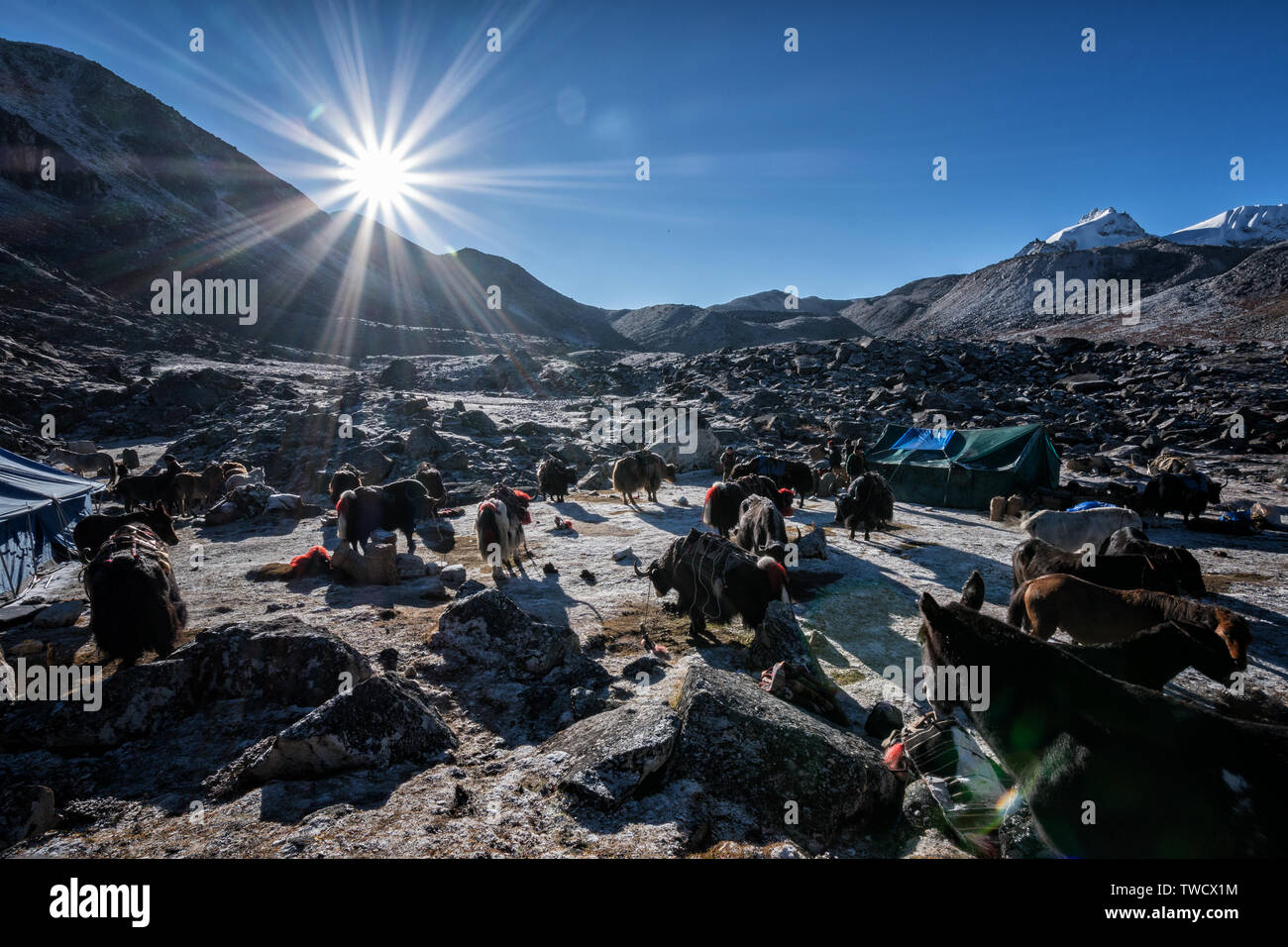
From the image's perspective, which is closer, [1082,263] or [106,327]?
[106,327]

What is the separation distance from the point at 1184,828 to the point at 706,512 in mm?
9274

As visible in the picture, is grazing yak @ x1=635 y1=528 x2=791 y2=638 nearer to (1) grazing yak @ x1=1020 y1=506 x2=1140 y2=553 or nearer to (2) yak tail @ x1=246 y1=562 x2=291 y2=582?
(1) grazing yak @ x1=1020 y1=506 x2=1140 y2=553

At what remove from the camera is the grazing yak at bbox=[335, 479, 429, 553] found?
10.1 meters

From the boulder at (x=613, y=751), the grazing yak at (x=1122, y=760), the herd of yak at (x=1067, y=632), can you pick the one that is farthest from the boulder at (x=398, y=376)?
the grazing yak at (x=1122, y=760)

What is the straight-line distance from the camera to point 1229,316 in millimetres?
50031

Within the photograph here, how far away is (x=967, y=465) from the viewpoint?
15469 millimetres

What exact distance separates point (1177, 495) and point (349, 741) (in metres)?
17.3

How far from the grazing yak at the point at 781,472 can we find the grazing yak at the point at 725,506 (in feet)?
11.1

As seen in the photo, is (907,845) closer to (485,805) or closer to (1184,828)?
(1184,828)

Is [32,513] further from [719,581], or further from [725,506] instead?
[725,506]

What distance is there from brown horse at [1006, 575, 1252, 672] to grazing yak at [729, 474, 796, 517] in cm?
600

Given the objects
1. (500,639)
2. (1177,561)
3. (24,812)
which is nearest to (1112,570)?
(1177,561)

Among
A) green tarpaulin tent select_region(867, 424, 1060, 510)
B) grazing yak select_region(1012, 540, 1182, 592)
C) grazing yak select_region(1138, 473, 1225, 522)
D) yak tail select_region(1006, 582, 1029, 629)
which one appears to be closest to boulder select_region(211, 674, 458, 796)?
yak tail select_region(1006, 582, 1029, 629)

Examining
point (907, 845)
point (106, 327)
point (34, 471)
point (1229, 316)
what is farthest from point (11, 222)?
point (1229, 316)
